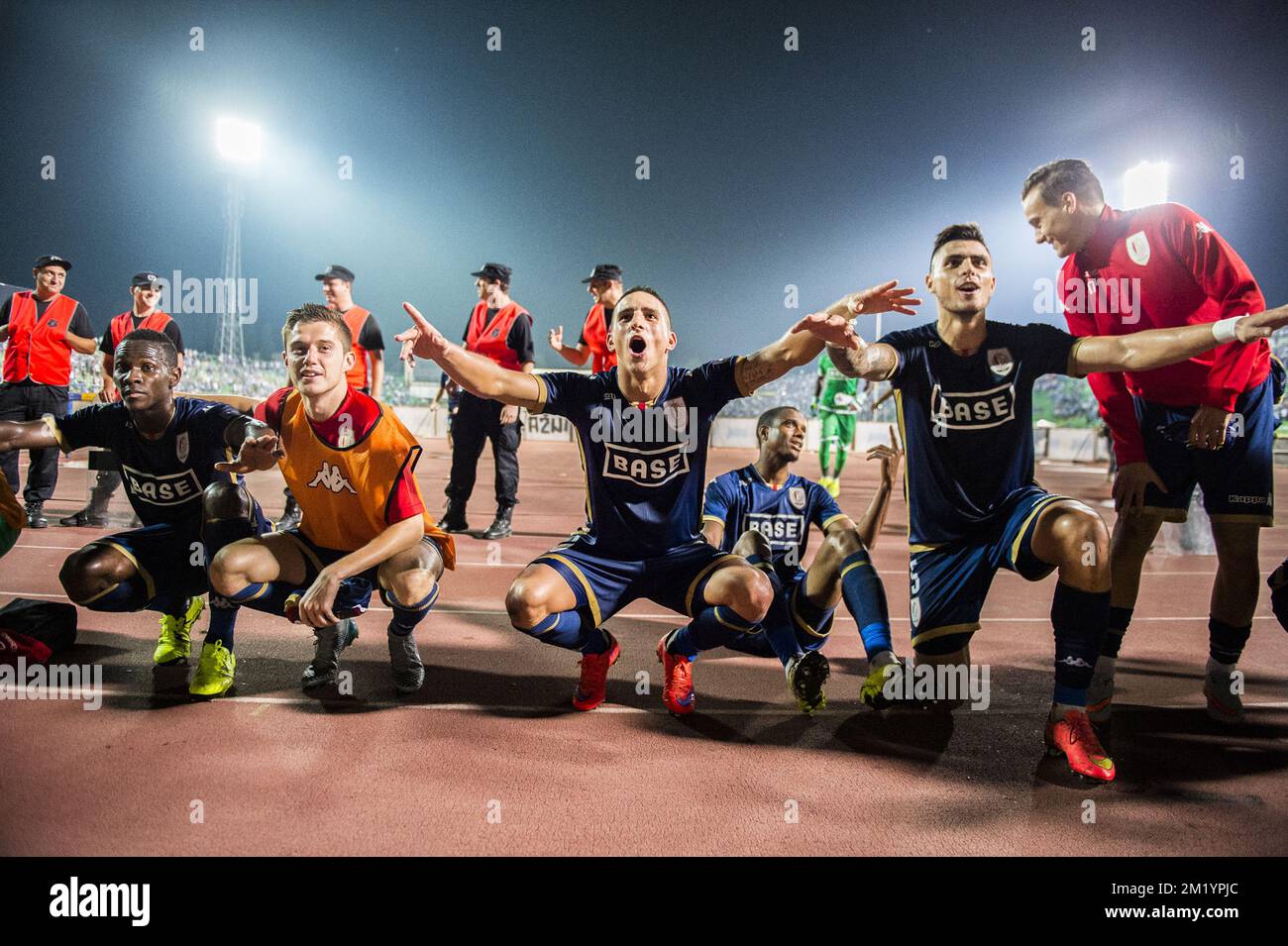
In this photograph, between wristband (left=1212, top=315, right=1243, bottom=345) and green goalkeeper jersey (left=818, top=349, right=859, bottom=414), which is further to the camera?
green goalkeeper jersey (left=818, top=349, right=859, bottom=414)

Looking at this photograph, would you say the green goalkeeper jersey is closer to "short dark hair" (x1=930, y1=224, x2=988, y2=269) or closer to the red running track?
the red running track

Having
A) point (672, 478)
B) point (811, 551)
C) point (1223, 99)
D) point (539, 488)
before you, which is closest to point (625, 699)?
point (672, 478)

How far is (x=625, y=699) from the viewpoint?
3076 mm

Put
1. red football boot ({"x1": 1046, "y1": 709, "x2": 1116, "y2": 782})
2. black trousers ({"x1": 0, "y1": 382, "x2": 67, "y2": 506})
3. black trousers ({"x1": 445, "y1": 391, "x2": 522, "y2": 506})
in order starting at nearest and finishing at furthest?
red football boot ({"x1": 1046, "y1": 709, "x2": 1116, "y2": 782}) → black trousers ({"x1": 0, "y1": 382, "x2": 67, "y2": 506}) → black trousers ({"x1": 445, "y1": 391, "x2": 522, "y2": 506})

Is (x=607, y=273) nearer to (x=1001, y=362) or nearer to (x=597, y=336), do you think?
(x=597, y=336)

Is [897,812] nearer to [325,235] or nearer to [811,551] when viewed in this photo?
[811,551]

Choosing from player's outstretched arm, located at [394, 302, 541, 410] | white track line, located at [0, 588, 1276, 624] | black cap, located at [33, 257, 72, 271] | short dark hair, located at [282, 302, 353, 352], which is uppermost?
black cap, located at [33, 257, 72, 271]

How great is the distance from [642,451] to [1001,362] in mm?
1330

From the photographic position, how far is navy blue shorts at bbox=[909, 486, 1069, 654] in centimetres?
277

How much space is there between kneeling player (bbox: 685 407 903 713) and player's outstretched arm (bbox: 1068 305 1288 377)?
802 millimetres

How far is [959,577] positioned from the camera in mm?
2840

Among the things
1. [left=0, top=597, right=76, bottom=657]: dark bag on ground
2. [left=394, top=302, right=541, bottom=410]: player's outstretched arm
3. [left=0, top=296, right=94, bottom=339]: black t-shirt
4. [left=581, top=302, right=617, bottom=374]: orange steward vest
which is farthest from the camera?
[left=581, top=302, right=617, bottom=374]: orange steward vest

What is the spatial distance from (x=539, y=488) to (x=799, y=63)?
9.87 m

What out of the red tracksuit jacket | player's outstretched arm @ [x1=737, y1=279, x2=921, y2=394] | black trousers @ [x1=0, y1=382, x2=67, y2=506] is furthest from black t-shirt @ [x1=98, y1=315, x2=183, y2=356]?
the red tracksuit jacket
